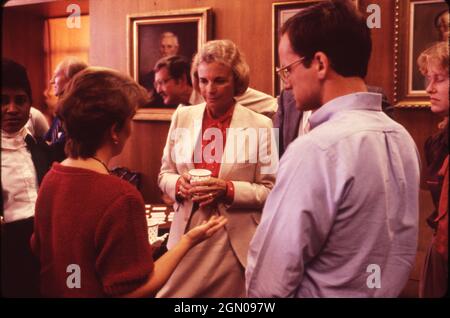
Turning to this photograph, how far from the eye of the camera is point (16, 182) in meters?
1.29

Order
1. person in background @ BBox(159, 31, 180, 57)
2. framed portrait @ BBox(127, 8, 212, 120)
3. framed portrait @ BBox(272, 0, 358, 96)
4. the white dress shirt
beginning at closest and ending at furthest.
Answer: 1. the white dress shirt
2. framed portrait @ BBox(272, 0, 358, 96)
3. framed portrait @ BBox(127, 8, 212, 120)
4. person in background @ BBox(159, 31, 180, 57)

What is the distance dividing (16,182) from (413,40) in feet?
6.66

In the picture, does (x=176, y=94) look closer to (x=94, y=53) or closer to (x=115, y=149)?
(x=94, y=53)

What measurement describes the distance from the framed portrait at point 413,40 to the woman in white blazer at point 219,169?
41.7 inches

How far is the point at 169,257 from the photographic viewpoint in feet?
3.61

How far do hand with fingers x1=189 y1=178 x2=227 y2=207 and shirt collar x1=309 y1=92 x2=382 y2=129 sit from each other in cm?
69

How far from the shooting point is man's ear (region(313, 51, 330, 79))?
3.10 ft

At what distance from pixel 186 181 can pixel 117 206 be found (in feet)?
2.22

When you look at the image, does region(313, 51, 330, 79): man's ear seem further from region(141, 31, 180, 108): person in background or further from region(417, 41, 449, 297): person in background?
region(141, 31, 180, 108): person in background

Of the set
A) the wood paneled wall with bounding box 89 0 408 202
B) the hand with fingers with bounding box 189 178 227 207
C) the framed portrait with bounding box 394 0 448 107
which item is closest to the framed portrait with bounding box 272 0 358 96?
the wood paneled wall with bounding box 89 0 408 202

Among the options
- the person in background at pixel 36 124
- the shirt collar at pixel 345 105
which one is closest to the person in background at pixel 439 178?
the shirt collar at pixel 345 105

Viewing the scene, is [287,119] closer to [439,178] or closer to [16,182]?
[439,178]

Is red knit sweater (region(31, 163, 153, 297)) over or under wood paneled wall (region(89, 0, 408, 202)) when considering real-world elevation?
under
